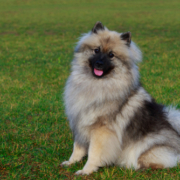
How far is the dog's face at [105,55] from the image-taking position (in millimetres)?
3994

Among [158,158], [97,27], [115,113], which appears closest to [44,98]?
[97,27]

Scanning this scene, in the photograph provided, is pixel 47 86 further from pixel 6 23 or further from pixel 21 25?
pixel 6 23

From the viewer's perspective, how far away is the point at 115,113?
3.83 metres

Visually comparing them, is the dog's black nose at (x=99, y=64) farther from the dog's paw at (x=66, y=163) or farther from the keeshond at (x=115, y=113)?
the dog's paw at (x=66, y=163)

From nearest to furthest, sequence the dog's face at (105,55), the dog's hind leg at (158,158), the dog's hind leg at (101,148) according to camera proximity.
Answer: the dog's hind leg at (101,148) → the dog's hind leg at (158,158) → the dog's face at (105,55)

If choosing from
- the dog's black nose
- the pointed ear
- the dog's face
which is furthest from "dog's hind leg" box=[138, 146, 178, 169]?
the pointed ear

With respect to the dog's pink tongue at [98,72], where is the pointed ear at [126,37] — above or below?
above

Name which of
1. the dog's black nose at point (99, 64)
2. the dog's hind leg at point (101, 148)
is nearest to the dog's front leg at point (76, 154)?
the dog's hind leg at point (101, 148)

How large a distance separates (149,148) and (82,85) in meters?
1.32

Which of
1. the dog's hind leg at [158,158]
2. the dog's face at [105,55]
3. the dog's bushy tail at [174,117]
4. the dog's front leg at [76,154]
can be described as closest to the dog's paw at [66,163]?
the dog's front leg at [76,154]

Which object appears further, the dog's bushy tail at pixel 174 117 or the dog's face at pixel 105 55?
the dog's bushy tail at pixel 174 117

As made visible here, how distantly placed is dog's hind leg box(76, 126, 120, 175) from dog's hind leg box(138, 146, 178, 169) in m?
0.43

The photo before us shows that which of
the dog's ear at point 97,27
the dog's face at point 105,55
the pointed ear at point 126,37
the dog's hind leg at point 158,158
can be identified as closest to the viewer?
the dog's hind leg at point 158,158

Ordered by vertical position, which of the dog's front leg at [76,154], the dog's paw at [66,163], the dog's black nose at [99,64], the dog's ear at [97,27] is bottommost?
the dog's paw at [66,163]
